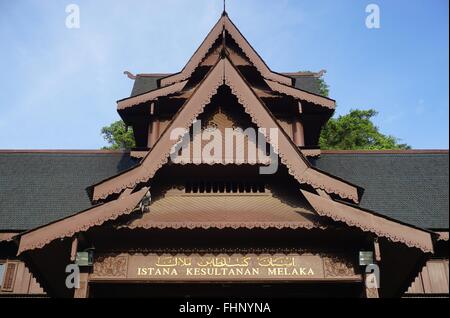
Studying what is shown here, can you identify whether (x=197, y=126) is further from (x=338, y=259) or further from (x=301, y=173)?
(x=338, y=259)

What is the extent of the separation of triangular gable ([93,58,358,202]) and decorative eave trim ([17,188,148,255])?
0.49 m

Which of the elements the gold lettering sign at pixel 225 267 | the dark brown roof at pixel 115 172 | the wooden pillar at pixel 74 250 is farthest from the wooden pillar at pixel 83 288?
the dark brown roof at pixel 115 172

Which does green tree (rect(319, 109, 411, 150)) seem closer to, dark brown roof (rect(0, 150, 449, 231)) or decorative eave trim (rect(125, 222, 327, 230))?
dark brown roof (rect(0, 150, 449, 231))

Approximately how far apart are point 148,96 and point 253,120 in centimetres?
497

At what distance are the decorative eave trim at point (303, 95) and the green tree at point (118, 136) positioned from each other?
79.3ft

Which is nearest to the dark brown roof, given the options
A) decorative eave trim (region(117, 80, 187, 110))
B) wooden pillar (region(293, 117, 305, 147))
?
wooden pillar (region(293, 117, 305, 147))

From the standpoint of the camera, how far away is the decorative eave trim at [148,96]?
1450 centimetres

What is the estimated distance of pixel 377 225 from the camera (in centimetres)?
893

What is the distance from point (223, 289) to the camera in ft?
33.4

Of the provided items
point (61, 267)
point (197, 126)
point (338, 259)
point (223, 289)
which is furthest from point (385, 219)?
point (61, 267)

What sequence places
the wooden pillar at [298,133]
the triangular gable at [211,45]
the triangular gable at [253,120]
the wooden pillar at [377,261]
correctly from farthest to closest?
the triangular gable at [211,45] → the wooden pillar at [298,133] → the triangular gable at [253,120] → the wooden pillar at [377,261]

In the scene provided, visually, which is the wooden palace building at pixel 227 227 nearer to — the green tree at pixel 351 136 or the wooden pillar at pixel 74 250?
the wooden pillar at pixel 74 250

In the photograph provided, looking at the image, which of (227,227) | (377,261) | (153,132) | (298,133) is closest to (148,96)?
(153,132)

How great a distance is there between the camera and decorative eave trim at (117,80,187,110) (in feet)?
47.6
